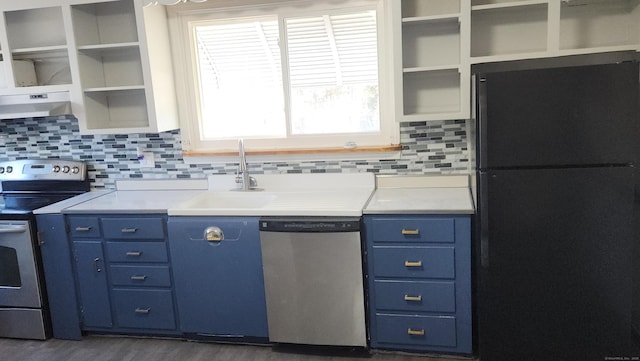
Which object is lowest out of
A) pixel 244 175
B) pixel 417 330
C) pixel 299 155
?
pixel 417 330

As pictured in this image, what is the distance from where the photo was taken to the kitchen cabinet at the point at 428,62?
273 centimetres

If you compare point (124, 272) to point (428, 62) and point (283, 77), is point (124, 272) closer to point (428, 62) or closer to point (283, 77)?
point (283, 77)

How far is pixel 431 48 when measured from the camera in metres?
2.87

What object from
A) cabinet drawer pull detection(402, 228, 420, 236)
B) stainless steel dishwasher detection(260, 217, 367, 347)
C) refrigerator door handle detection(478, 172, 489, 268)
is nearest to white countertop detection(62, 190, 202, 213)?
stainless steel dishwasher detection(260, 217, 367, 347)

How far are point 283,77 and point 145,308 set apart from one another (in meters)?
1.59

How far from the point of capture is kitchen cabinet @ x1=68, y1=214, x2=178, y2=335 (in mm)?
2814

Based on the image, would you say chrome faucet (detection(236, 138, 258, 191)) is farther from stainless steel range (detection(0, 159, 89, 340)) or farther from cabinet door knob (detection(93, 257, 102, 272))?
stainless steel range (detection(0, 159, 89, 340))

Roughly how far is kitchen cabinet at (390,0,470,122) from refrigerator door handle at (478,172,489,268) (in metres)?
0.61

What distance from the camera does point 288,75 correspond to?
311cm

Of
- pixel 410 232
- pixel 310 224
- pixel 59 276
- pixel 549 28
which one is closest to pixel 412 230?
pixel 410 232

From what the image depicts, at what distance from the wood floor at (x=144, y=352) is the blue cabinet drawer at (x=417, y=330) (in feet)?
0.35

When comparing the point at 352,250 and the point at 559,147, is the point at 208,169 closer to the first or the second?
the point at 352,250

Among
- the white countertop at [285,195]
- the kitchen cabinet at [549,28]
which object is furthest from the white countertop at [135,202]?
the kitchen cabinet at [549,28]

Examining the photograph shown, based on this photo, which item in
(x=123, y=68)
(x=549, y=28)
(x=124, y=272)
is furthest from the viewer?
(x=123, y=68)
